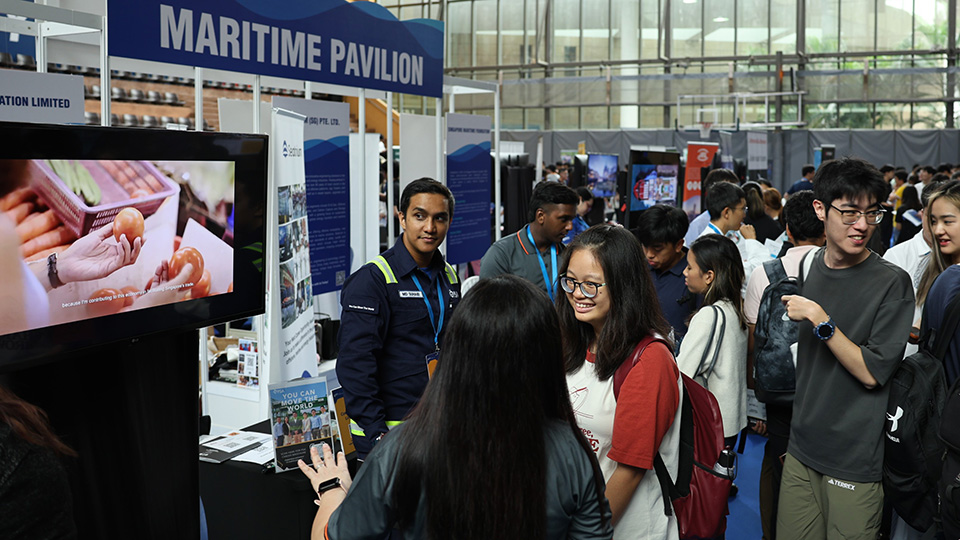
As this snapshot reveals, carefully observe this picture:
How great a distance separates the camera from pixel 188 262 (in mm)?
2264

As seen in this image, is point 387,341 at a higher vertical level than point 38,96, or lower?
lower

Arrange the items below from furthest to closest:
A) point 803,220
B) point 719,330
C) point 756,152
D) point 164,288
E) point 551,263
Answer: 1. point 756,152
2. point 551,263
3. point 803,220
4. point 719,330
5. point 164,288

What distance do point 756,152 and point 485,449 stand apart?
43.0 ft

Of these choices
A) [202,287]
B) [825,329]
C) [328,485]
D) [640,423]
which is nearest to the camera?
[328,485]

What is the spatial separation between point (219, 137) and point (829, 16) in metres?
22.8

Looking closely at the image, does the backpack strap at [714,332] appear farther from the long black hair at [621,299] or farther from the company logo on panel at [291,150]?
the company logo on panel at [291,150]

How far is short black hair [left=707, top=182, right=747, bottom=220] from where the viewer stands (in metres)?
4.91

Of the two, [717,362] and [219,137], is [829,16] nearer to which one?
[717,362]

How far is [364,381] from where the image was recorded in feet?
8.85

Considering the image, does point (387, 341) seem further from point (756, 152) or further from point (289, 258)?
point (756, 152)

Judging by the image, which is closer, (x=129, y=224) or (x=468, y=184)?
(x=129, y=224)

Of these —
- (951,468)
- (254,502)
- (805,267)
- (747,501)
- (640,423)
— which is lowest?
(747,501)

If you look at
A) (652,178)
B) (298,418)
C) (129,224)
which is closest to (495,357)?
(129,224)

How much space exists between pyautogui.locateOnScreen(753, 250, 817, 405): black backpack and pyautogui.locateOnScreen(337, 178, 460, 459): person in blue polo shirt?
3.91 feet
